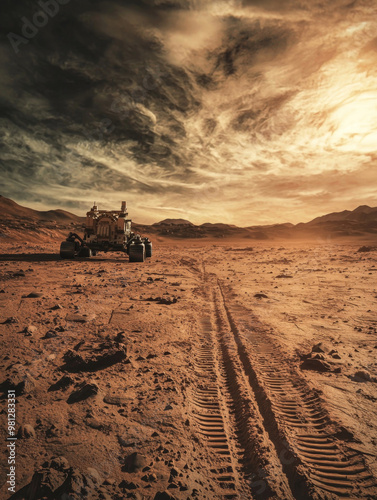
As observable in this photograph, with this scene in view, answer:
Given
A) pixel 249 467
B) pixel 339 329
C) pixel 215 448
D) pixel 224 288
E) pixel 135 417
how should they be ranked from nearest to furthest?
pixel 249 467 → pixel 215 448 → pixel 135 417 → pixel 339 329 → pixel 224 288

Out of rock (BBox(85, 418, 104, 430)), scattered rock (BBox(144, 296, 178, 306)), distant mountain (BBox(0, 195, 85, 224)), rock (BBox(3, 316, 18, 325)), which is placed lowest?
rock (BBox(85, 418, 104, 430))

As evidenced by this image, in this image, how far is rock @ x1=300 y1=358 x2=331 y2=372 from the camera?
4.02 meters

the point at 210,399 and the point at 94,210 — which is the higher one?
the point at 94,210

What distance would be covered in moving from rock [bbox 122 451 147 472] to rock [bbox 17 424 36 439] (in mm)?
968

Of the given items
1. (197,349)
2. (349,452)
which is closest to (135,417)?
(197,349)

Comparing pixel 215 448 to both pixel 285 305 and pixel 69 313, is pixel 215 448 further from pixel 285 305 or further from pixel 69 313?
pixel 285 305

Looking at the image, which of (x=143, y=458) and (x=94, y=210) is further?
(x=94, y=210)

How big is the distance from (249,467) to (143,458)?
968 millimetres

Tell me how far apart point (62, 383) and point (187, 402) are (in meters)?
1.63

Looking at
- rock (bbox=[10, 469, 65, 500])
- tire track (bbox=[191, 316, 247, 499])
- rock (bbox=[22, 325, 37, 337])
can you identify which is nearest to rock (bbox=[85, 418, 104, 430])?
rock (bbox=[10, 469, 65, 500])

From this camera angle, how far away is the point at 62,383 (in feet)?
11.2

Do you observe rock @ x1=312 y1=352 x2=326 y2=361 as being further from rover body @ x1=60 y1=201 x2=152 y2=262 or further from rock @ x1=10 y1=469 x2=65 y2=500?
rover body @ x1=60 y1=201 x2=152 y2=262

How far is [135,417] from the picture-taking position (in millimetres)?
2932

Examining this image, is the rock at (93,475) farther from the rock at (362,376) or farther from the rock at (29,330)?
the rock at (362,376)
